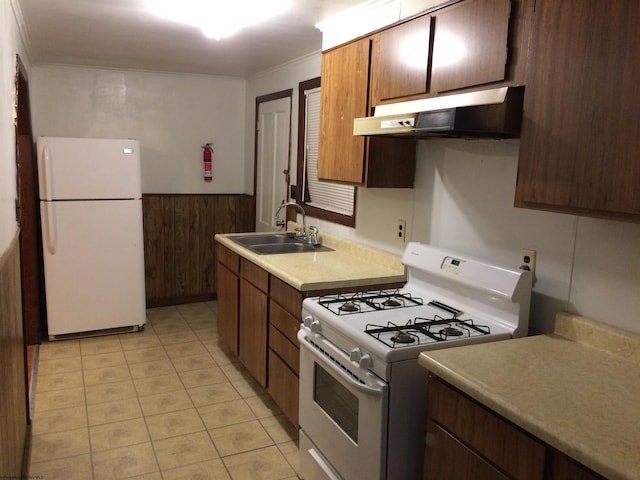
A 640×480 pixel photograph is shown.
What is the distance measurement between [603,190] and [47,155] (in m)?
3.75

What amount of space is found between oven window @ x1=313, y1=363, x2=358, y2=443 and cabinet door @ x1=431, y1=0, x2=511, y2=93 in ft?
4.11

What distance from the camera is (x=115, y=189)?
4133 millimetres

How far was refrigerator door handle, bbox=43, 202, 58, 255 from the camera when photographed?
3936mm

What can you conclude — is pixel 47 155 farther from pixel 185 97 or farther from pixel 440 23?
pixel 440 23

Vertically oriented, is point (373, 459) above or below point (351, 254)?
below

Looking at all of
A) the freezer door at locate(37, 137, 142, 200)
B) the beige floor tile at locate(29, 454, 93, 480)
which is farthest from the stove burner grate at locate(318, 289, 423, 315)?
the freezer door at locate(37, 137, 142, 200)

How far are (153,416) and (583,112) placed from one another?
2657 millimetres

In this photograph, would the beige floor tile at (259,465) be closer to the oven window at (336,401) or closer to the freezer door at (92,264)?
the oven window at (336,401)

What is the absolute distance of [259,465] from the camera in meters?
2.55

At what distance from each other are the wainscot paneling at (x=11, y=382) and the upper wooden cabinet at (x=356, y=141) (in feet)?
5.30

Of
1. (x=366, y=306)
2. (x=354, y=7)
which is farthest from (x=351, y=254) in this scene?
(x=354, y=7)

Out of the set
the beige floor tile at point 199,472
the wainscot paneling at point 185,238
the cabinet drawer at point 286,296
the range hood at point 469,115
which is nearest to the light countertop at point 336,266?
the cabinet drawer at point 286,296

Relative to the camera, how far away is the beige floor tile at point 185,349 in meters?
3.92

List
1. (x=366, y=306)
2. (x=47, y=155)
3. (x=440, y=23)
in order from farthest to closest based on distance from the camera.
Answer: (x=47, y=155), (x=366, y=306), (x=440, y=23)
